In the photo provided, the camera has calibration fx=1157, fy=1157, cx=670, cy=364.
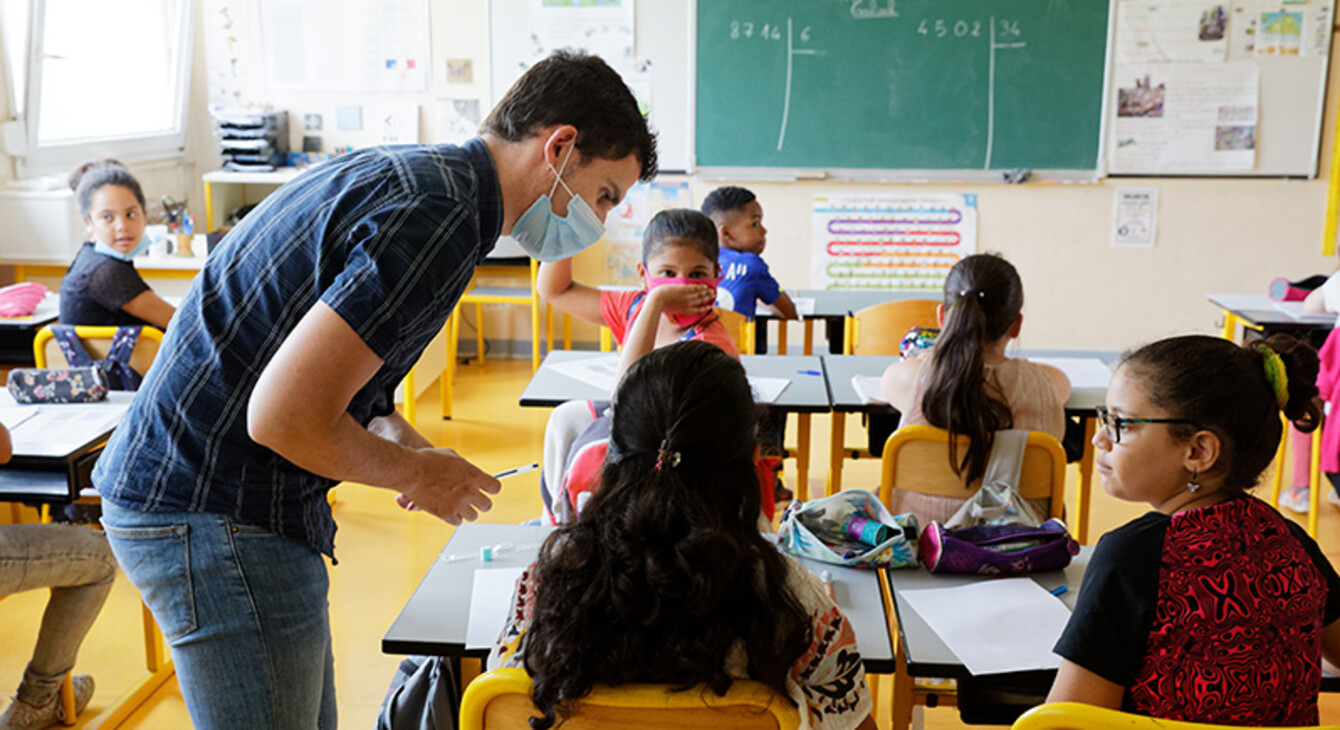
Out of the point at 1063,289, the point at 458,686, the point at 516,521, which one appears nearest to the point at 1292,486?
the point at 1063,289

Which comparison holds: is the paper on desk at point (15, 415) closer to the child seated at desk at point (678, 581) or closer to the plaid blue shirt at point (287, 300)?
the plaid blue shirt at point (287, 300)

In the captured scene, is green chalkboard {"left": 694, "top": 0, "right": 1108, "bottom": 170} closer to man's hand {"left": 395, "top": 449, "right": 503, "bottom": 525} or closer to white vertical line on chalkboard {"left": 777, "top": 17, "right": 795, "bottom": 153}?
white vertical line on chalkboard {"left": 777, "top": 17, "right": 795, "bottom": 153}

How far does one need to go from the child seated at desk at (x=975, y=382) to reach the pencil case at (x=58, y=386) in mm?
1934

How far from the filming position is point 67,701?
254 cm

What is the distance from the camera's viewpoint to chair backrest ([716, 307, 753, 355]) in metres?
3.70

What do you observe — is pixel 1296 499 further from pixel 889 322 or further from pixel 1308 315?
pixel 889 322

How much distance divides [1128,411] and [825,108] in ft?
14.7

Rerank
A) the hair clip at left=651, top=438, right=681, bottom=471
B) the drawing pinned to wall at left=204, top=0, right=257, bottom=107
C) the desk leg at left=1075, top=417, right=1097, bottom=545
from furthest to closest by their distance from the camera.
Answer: the drawing pinned to wall at left=204, top=0, right=257, bottom=107, the desk leg at left=1075, top=417, right=1097, bottom=545, the hair clip at left=651, top=438, right=681, bottom=471

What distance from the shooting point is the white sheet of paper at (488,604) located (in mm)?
1647

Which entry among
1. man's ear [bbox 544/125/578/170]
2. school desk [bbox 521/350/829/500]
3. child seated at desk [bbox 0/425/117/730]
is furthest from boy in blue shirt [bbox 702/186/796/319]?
man's ear [bbox 544/125/578/170]

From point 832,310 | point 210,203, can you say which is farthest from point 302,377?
point 210,203

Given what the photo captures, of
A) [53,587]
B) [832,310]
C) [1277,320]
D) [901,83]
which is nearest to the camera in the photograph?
[53,587]

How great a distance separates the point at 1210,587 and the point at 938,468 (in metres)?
1.16

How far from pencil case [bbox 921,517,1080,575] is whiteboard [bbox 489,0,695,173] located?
402 centimetres
